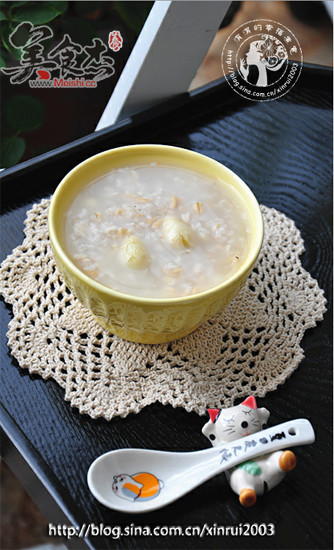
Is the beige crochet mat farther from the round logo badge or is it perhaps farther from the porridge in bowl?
the round logo badge

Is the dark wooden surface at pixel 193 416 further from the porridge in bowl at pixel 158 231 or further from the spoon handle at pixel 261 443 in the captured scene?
the porridge in bowl at pixel 158 231

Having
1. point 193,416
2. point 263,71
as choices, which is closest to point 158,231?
point 193,416

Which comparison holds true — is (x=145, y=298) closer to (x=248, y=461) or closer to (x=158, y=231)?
(x=158, y=231)

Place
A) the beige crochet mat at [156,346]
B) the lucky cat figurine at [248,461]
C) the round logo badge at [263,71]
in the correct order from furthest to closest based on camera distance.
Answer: the round logo badge at [263,71]
the beige crochet mat at [156,346]
the lucky cat figurine at [248,461]

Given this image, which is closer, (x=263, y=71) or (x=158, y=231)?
(x=158, y=231)

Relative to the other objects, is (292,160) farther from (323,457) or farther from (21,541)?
(21,541)

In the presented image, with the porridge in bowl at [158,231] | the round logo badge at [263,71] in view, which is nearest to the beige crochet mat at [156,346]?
the porridge in bowl at [158,231]

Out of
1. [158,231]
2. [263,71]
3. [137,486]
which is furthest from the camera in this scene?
[263,71]

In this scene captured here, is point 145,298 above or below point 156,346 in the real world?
above
